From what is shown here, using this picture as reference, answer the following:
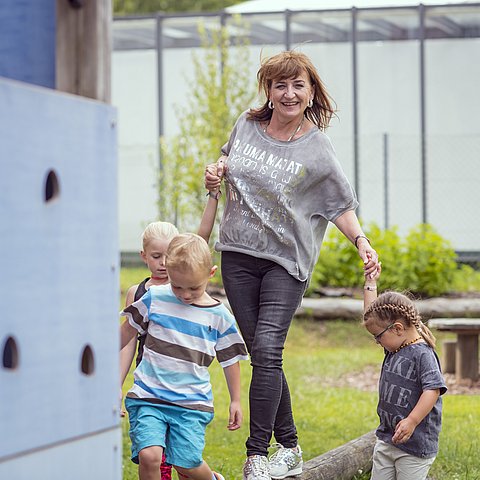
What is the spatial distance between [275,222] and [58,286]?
5.91ft

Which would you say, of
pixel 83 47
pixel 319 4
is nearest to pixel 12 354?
pixel 83 47

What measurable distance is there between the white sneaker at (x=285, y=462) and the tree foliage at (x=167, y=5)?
3428 centimetres

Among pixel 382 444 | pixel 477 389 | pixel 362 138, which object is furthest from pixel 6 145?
pixel 362 138

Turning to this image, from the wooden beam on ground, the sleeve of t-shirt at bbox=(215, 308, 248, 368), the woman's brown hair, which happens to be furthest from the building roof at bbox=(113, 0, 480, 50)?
the sleeve of t-shirt at bbox=(215, 308, 248, 368)

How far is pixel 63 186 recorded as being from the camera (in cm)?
317

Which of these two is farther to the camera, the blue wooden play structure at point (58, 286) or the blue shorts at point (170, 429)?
the blue shorts at point (170, 429)

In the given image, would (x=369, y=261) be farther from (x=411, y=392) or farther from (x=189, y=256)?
(x=189, y=256)

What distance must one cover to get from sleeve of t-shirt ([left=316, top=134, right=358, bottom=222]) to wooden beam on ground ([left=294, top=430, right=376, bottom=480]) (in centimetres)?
115

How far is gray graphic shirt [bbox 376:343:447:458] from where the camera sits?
470 cm

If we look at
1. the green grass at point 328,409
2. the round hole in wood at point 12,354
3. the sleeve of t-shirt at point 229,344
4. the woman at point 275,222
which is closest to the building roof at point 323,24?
the green grass at point 328,409

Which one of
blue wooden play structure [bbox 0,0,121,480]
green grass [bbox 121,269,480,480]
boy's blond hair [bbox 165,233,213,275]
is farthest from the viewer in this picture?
green grass [bbox 121,269,480,480]

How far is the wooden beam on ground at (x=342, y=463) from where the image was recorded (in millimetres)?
5191

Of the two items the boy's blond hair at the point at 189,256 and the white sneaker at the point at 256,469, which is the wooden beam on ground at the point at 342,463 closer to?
the white sneaker at the point at 256,469

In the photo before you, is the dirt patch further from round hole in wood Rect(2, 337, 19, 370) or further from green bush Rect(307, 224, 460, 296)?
round hole in wood Rect(2, 337, 19, 370)
